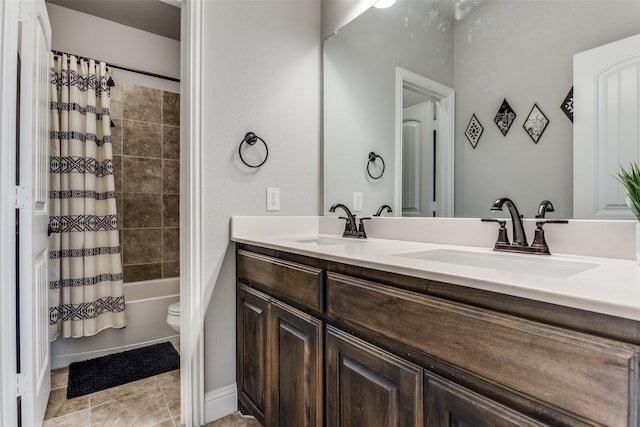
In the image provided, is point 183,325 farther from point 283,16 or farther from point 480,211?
point 283,16

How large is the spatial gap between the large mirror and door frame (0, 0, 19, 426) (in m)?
1.38

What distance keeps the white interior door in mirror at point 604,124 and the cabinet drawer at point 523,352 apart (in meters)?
0.68

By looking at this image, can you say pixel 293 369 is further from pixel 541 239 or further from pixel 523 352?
pixel 541 239

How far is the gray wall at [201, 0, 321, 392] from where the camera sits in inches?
62.1

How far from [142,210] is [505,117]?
8.91 feet

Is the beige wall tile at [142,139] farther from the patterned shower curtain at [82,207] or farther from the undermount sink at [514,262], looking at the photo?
the undermount sink at [514,262]

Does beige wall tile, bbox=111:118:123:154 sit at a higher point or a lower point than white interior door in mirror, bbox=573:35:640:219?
higher

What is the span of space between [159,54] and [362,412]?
3116mm

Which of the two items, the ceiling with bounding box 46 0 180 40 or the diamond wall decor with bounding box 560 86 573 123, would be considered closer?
the diamond wall decor with bounding box 560 86 573 123

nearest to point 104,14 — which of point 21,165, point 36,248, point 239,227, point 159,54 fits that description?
point 159,54

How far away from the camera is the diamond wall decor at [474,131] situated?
1308 millimetres

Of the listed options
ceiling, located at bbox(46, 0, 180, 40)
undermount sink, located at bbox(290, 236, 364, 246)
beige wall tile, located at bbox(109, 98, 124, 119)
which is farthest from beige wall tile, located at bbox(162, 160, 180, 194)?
undermount sink, located at bbox(290, 236, 364, 246)

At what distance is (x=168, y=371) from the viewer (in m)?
2.06

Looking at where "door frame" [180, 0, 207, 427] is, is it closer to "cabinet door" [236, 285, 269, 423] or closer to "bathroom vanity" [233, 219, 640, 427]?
"cabinet door" [236, 285, 269, 423]
